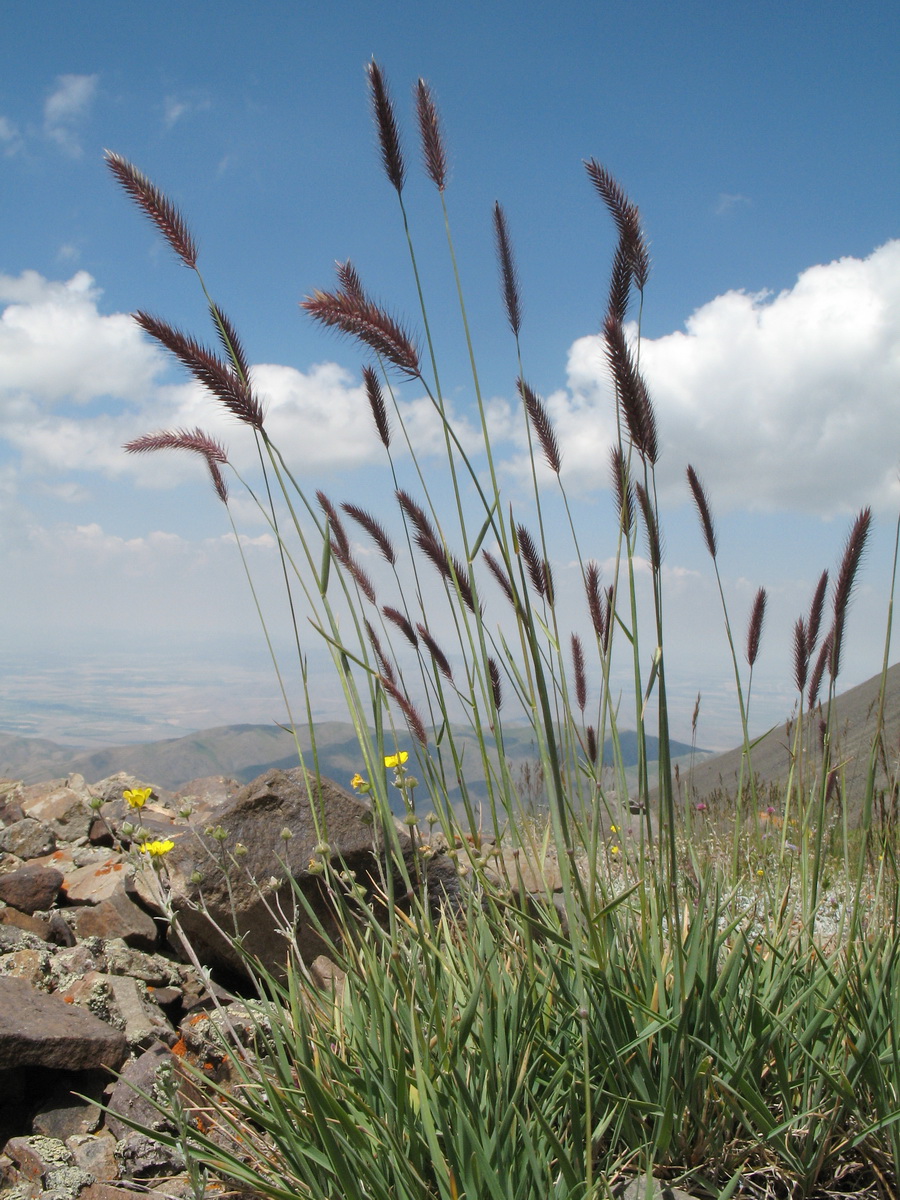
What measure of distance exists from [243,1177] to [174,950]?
2277 mm

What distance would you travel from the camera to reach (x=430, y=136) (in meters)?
2.04

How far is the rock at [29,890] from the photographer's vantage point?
11.9 ft

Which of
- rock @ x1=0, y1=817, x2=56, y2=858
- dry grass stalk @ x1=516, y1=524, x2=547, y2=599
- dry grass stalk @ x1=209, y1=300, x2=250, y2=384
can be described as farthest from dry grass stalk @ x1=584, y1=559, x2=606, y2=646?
rock @ x1=0, y1=817, x2=56, y2=858

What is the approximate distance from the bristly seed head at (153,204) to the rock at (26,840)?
4.12m

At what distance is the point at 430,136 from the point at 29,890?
3.82m

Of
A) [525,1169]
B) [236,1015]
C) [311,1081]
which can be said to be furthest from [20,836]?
[525,1169]

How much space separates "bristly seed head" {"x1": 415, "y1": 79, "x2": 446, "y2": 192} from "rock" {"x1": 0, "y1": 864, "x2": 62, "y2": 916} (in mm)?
3710

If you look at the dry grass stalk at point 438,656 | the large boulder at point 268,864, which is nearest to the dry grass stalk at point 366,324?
the dry grass stalk at point 438,656

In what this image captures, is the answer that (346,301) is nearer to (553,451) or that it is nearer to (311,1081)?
(553,451)

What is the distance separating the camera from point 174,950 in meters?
3.55

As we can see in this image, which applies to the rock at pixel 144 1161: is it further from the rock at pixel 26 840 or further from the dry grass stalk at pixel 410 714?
the rock at pixel 26 840

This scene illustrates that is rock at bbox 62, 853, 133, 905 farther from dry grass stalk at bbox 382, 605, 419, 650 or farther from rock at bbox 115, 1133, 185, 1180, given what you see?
dry grass stalk at bbox 382, 605, 419, 650

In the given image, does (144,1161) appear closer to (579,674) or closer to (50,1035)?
(50,1035)

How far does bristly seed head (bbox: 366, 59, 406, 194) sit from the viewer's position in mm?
1878
